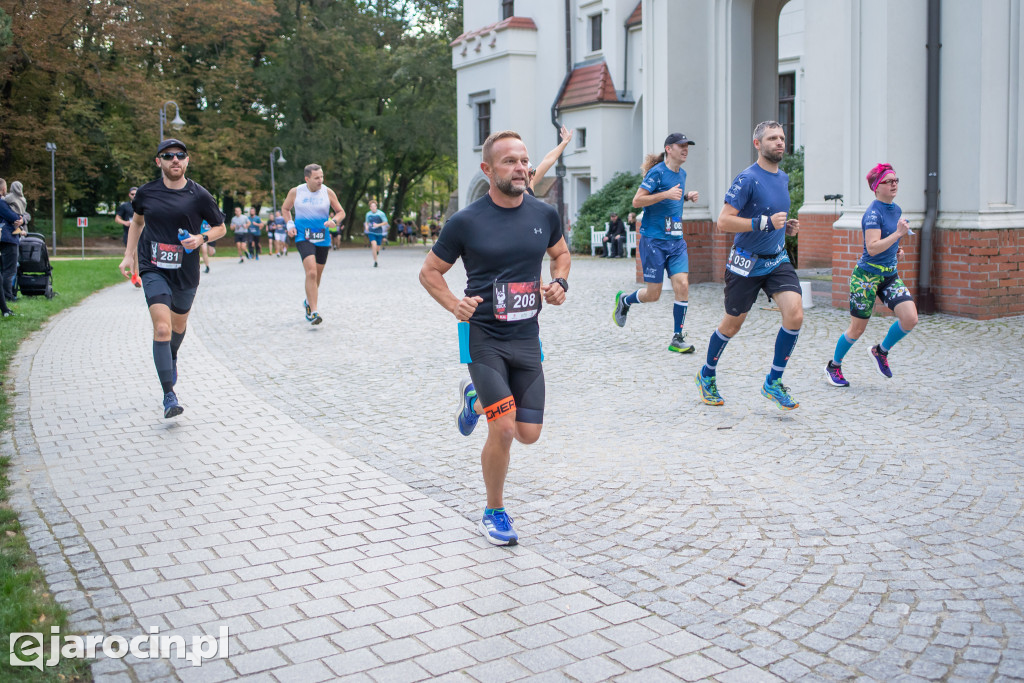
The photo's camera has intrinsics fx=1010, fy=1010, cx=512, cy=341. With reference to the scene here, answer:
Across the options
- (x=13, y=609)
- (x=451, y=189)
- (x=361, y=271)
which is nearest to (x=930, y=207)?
(x=13, y=609)

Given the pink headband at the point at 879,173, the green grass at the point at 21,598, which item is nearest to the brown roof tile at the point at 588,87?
the pink headband at the point at 879,173

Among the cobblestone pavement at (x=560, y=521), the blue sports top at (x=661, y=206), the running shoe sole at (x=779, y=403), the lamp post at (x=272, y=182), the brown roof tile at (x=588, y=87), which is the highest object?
the brown roof tile at (x=588, y=87)

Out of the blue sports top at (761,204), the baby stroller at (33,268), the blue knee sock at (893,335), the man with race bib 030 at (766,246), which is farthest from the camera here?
the baby stroller at (33,268)

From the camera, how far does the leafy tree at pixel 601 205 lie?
3459cm

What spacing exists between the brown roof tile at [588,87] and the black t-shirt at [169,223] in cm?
2939

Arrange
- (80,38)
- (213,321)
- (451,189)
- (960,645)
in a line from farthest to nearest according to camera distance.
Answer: (451,189), (80,38), (213,321), (960,645)

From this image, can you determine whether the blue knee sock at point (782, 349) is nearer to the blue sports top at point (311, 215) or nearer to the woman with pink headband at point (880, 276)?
the woman with pink headband at point (880, 276)

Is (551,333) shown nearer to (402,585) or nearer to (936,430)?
(936,430)

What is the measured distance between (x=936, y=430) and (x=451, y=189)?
7328 centimetres

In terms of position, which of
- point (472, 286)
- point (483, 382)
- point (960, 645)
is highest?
point (472, 286)

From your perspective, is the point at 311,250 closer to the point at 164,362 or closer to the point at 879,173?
the point at 164,362

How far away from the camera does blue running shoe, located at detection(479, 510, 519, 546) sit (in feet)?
16.3

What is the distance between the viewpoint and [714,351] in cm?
829

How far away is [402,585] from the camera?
176 inches
